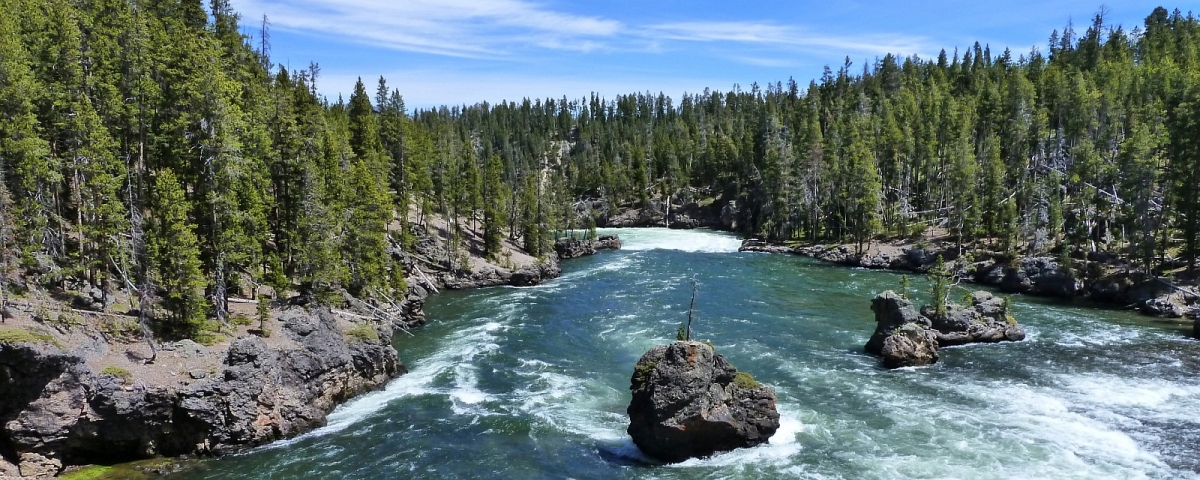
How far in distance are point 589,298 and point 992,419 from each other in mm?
41673

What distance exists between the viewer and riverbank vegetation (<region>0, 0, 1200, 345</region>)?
119 ft

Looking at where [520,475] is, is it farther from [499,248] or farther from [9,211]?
[499,248]

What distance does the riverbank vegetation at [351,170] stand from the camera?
119 ft

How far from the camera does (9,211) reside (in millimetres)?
32844

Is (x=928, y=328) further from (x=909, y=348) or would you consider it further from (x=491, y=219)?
(x=491, y=219)

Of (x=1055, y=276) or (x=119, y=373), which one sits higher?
(x=1055, y=276)

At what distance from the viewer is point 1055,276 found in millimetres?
68125

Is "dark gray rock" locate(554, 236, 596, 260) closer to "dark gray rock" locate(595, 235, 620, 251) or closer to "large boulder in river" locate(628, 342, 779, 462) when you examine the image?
"dark gray rock" locate(595, 235, 620, 251)

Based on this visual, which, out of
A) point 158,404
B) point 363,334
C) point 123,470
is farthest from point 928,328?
point 123,470

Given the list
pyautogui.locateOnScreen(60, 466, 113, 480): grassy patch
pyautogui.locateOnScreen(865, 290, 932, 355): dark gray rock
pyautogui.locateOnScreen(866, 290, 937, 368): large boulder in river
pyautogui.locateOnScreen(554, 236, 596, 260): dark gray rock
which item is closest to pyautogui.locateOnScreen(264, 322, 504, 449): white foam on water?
pyautogui.locateOnScreen(60, 466, 113, 480): grassy patch

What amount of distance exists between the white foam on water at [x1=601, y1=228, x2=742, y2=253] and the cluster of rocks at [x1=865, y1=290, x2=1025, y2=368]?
5831 cm

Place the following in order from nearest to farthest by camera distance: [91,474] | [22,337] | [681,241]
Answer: [22,337] < [91,474] < [681,241]

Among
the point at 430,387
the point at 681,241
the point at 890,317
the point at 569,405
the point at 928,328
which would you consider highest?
the point at 681,241

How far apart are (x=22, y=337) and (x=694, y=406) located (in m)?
27.7
